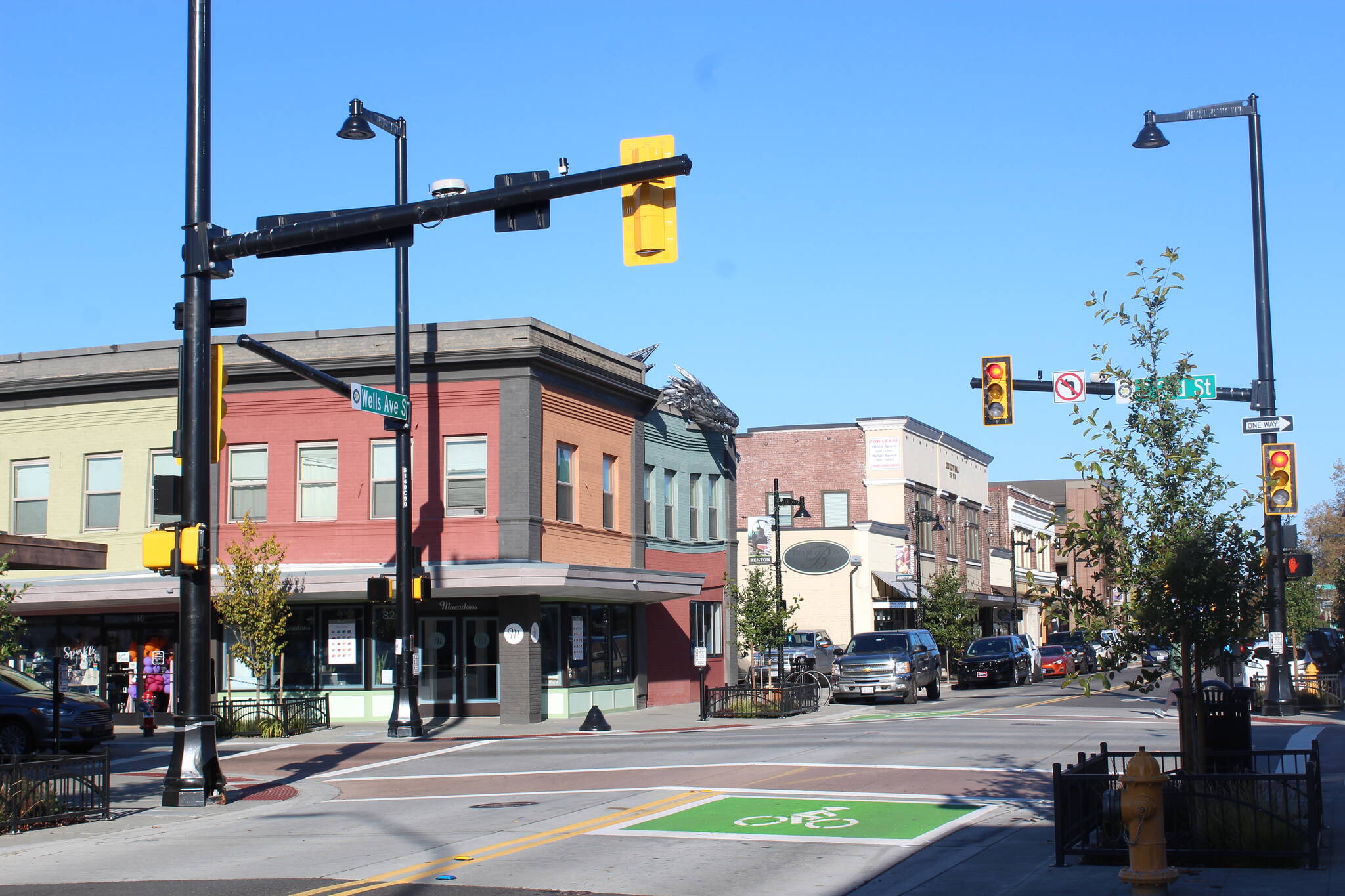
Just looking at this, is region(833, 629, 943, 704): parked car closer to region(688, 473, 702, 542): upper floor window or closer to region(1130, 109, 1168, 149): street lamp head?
region(688, 473, 702, 542): upper floor window

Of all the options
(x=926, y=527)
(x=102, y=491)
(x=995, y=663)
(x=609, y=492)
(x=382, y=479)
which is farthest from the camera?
(x=926, y=527)

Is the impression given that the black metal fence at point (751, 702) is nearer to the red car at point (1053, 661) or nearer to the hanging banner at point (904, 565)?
the red car at point (1053, 661)

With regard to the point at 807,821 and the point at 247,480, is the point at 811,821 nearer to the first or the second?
the point at 807,821

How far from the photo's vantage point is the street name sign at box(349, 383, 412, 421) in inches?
872

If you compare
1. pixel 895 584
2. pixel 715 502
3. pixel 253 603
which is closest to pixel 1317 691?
pixel 715 502

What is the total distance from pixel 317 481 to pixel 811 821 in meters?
20.3

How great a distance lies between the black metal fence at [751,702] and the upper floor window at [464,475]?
6677mm

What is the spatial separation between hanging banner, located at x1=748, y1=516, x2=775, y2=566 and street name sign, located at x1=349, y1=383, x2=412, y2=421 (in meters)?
20.0

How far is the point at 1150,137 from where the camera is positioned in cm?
2411

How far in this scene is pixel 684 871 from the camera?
1072 centimetres

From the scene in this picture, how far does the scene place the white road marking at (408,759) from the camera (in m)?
20.0

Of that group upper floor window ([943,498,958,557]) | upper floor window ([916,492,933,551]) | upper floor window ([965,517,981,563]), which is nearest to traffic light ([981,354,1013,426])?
upper floor window ([916,492,933,551])

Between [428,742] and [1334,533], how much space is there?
237 ft

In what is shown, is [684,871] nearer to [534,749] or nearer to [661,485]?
[534,749]
